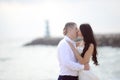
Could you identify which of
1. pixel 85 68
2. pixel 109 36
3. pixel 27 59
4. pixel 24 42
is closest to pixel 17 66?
pixel 27 59

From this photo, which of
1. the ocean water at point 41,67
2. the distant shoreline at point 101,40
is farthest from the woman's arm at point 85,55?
the distant shoreline at point 101,40

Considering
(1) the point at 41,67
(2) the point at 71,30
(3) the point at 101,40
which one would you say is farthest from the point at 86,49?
(3) the point at 101,40

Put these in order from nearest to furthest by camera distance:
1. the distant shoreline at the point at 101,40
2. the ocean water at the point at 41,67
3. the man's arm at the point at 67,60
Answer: the man's arm at the point at 67,60, the ocean water at the point at 41,67, the distant shoreline at the point at 101,40

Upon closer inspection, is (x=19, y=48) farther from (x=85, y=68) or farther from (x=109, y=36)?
(x=85, y=68)

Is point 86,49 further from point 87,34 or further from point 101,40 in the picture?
point 101,40

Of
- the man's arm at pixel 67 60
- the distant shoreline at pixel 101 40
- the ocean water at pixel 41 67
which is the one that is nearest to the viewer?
the man's arm at pixel 67 60

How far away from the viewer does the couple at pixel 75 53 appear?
2971mm

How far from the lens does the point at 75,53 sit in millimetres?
2988

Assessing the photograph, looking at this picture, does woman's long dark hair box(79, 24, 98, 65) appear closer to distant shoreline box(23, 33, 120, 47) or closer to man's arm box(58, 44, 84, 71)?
man's arm box(58, 44, 84, 71)

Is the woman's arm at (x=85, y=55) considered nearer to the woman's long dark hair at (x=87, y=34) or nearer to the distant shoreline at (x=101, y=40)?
the woman's long dark hair at (x=87, y=34)

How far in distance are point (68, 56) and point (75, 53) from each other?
0.15ft

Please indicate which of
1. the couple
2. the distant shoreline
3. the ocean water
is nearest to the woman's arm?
the couple

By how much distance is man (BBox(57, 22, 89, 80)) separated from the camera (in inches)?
117

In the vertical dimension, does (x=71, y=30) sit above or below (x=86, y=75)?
above
